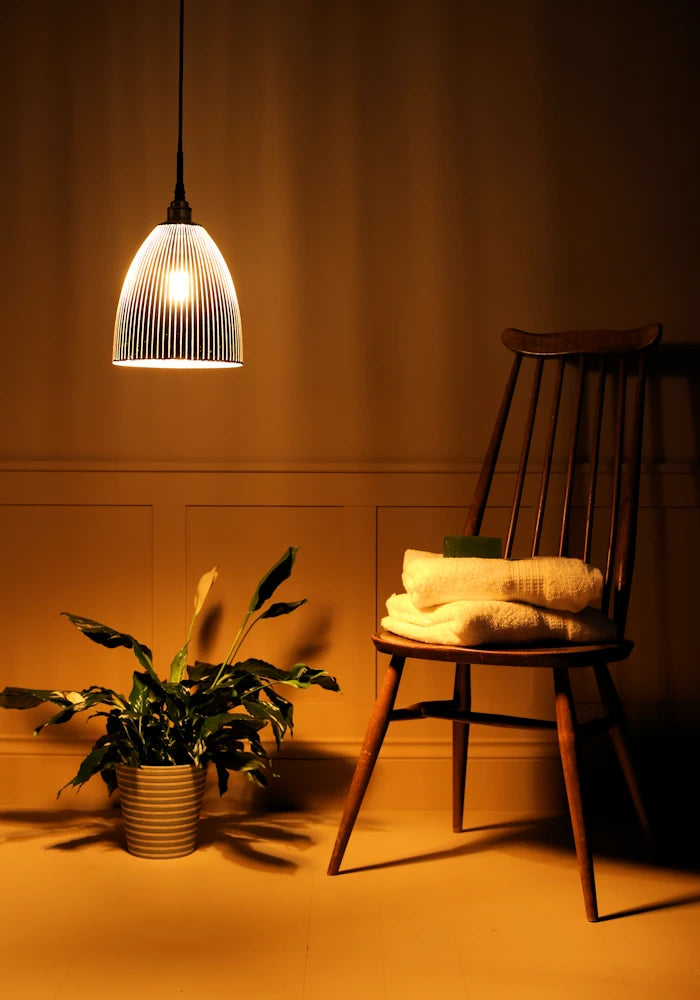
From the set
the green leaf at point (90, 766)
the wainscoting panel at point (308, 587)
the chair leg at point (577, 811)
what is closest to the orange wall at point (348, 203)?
the wainscoting panel at point (308, 587)

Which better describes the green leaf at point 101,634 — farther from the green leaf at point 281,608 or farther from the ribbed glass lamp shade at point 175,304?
the ribbed glass lamp shade at point 175,304

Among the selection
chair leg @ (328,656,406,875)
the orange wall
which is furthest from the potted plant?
the orange wall

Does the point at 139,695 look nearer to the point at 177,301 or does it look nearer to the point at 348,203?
the point at 177,301

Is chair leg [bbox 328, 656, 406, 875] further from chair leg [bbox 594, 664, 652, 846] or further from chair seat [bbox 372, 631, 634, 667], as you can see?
chair leg [bbox 594, 664, 652, 846]

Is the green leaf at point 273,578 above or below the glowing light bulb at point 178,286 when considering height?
below

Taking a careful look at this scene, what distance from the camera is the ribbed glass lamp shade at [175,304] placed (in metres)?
1.76

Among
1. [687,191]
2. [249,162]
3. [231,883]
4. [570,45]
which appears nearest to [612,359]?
[687,191]

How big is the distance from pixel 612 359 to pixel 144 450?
3.53ft

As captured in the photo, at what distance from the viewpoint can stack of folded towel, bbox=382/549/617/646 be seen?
1.81 meters

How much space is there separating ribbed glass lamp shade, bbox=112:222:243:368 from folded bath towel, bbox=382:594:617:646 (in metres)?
0.58

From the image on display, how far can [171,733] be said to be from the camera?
2.13 m

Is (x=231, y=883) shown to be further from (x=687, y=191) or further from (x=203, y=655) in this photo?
(x=687, y=191)

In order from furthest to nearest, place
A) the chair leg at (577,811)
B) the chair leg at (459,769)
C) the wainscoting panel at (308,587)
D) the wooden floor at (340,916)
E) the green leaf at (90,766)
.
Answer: the wainscoting panel at (308,587) < the chair leg at (459,769) < the green leaf at (90,766) < the chair leg at (577,811) < the wooden floor at (340,916)

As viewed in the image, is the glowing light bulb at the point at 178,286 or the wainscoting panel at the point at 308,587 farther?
the wainscoting panel at the point at 308,587
